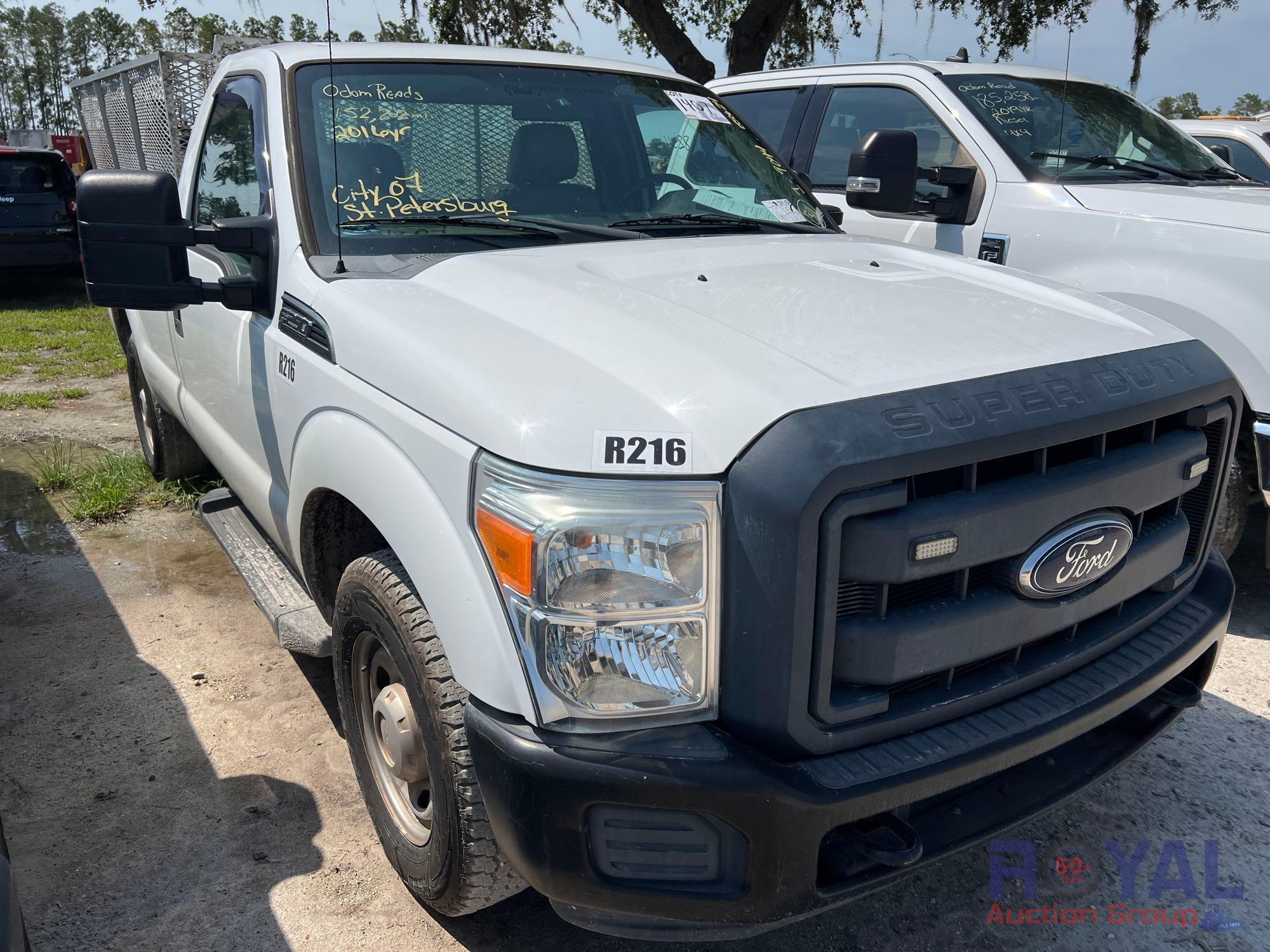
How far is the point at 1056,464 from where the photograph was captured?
201cm

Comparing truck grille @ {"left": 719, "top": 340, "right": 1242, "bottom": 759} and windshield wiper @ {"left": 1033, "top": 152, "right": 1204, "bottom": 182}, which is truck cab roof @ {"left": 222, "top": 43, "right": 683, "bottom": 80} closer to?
truck grille @ {"left": 719, "top": 340, "right": 1242, "bottom": 759}

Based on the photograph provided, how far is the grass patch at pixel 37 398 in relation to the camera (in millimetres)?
7145

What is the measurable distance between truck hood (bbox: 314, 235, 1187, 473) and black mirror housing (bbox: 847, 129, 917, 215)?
136 cm

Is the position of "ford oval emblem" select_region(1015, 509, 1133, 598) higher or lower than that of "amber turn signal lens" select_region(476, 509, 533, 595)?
lower

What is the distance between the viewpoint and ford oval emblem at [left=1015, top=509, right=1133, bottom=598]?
1921 millimetres

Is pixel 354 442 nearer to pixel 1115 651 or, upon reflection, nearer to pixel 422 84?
pixel 422 84

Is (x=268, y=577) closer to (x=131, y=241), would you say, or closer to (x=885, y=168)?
(x=131, y=241)

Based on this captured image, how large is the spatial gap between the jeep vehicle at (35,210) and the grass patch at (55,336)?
59cm

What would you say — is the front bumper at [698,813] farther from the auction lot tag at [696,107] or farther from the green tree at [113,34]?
the green tree at [113,34]

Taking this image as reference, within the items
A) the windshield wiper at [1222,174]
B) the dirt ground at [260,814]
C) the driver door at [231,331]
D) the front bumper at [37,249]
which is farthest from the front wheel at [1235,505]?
the front bumper at [37,249]

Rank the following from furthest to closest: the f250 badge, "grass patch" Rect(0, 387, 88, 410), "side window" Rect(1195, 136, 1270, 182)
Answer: "side window" Rect(1195, 136, 1270, 182), "grass patch" Rect(0, 387, 88, 410), the f250 badge

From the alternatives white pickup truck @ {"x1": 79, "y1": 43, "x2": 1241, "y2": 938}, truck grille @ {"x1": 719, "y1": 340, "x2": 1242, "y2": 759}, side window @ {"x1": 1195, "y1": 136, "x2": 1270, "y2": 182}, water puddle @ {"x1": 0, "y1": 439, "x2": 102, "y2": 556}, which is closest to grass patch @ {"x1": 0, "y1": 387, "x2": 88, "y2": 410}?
water puddle @ {"x1": 0, "y1": 439, "x2": 102, "y2": 556}

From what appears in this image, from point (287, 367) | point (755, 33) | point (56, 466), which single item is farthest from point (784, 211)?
point (755, 33)

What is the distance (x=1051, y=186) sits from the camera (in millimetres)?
4461
